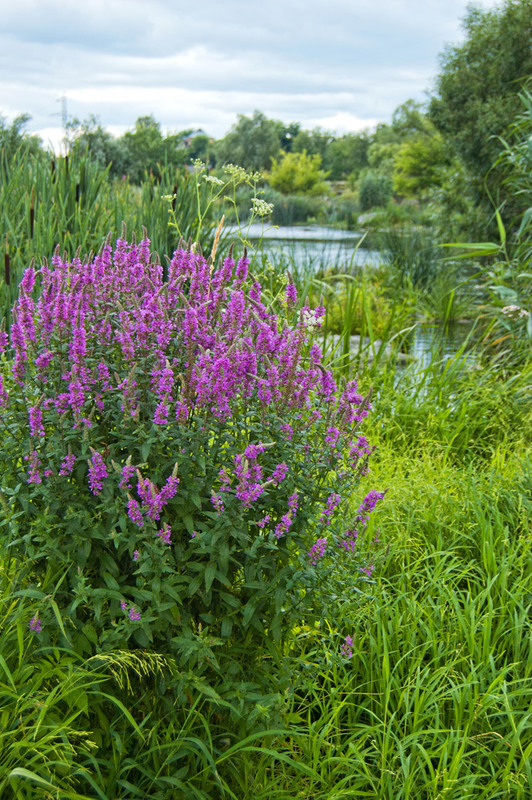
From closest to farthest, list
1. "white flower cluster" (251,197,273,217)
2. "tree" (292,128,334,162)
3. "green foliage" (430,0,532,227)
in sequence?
1. "white flower cluster" (251,197,273,217)
2. "green foliage" (430,0,532,227)
3. "tree" (292,128,334,162)

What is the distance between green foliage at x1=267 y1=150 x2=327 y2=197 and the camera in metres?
48.9

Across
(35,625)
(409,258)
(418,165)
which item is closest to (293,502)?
(35,625)

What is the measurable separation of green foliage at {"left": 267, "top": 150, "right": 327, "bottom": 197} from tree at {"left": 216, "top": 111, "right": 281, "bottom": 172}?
3.85ft

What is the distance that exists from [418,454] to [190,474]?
2.67 metres

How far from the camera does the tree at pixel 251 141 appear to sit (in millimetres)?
45156

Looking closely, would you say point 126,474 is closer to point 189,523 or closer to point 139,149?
point 189,523

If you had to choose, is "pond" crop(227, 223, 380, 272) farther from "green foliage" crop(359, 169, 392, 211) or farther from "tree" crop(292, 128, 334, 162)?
"tree" crop(292, 128, 334, 162)

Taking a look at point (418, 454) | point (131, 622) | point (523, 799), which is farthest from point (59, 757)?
point (418, 454)

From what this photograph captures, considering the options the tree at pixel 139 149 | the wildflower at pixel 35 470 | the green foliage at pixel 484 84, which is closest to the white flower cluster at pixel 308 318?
the wildflower at pixel 35 470

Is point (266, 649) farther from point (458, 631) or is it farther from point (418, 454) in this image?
point (418, 454)

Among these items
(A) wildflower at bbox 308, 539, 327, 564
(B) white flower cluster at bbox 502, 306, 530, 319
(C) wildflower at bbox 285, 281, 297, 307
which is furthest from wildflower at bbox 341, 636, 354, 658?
(B) white flower cluster at bbox 502, 306, 530, 319

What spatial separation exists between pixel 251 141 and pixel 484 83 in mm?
33958

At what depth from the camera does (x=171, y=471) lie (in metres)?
2.03

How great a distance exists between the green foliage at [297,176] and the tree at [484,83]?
32353 mm
